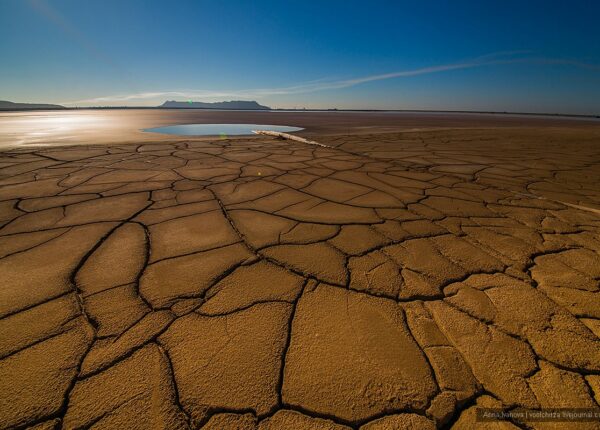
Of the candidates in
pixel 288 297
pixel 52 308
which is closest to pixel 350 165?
pixel 288 297

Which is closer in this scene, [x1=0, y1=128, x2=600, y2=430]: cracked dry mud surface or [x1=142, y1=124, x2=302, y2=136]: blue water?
[x1=0, y1=128, x2=600, y2=430]: cracked dry mud surface

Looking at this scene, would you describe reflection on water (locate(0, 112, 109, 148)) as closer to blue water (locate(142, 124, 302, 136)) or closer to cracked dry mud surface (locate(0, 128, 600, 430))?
blue water (locate(142, 124, 302, 136))

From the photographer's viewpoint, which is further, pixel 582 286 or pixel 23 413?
pixel 582 286

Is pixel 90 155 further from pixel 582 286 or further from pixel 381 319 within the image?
pixel 582 286

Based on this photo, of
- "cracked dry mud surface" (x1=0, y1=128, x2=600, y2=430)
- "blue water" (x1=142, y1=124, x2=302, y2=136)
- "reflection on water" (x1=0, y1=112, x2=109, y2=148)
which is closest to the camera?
"cracked dry mud surface" (x1=0, y1=128, x2=600, y2=430)

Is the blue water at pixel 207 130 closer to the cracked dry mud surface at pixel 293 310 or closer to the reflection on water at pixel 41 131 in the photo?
the reflection on water at pixel 41 131

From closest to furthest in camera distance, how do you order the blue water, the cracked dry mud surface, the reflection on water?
the cracked dry mud surface, the reflection on water, the blue water

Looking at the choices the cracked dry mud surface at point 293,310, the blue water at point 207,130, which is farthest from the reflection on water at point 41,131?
the cracked dry mud surface at point 293,310

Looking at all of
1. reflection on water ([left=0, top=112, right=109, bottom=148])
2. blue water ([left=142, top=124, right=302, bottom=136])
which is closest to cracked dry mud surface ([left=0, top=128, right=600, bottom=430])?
reflection on water ([left=0, top=112, right=109, bottom=148])
